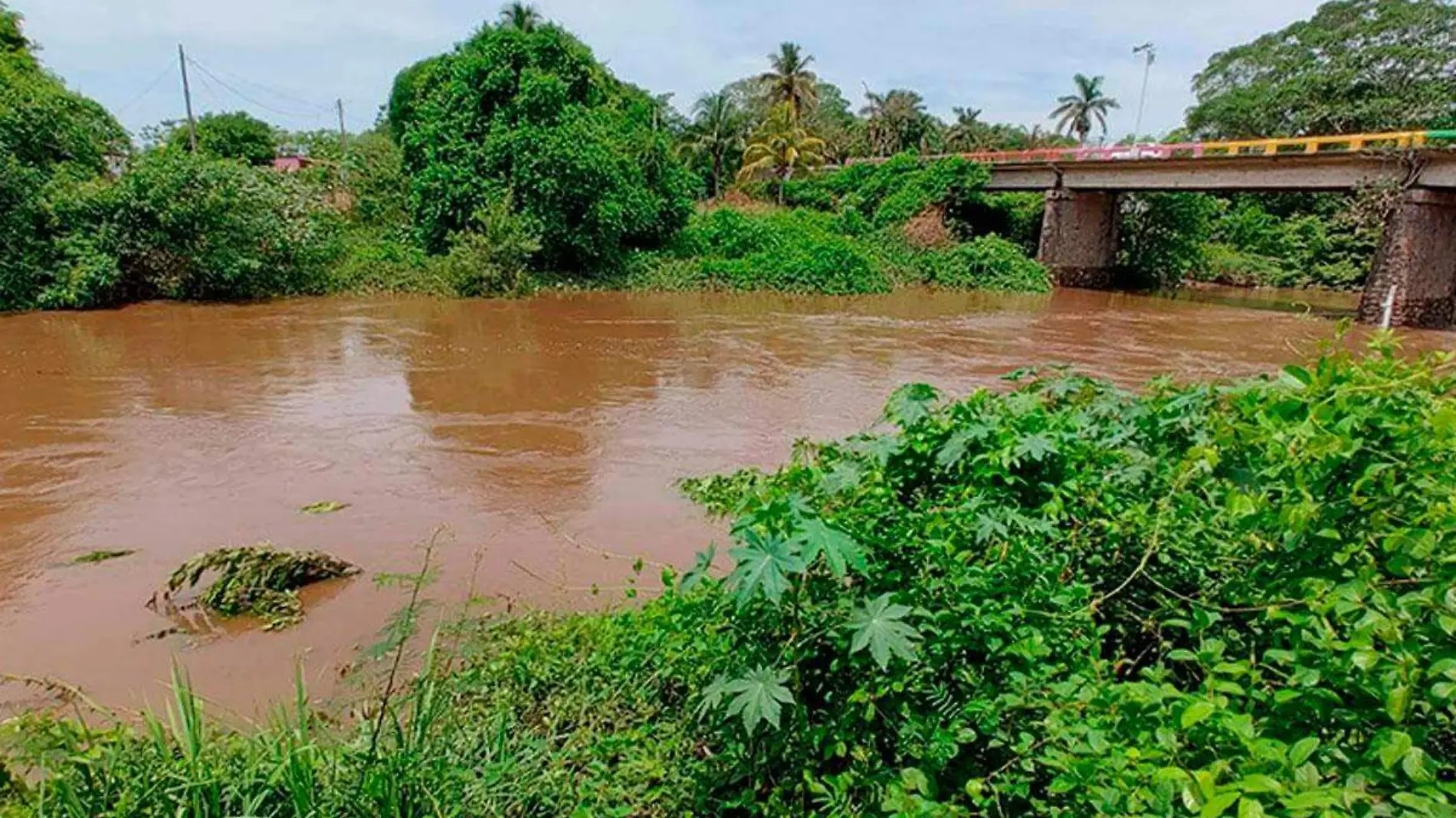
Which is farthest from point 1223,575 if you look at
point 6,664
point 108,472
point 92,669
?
point 108,472

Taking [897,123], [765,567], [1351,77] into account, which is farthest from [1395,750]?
[897,123]

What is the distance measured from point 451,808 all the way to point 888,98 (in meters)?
47.3

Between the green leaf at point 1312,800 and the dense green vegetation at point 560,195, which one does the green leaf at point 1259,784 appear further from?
the dense green vegetation at point 560,195

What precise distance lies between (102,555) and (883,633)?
5.00 m

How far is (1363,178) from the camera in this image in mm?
16688

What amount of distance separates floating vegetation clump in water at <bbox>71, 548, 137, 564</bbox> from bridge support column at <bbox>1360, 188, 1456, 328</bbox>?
794 inches

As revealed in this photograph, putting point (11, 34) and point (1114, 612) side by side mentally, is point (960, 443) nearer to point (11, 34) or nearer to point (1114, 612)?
point (1114, 612)

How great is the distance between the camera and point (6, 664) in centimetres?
354

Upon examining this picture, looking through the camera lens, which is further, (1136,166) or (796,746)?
(1136,166)

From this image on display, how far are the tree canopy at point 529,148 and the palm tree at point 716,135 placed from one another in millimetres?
14728

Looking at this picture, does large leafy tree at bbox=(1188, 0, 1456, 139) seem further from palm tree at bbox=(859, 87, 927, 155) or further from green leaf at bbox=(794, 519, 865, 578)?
green leaf at bbox=(794, 519, 865, 578)

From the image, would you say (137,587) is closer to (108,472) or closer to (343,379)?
(108,472)

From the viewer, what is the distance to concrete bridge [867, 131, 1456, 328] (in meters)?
15.8

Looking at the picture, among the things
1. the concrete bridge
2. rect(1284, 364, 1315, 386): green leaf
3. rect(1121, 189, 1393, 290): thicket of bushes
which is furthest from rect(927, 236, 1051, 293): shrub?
rect(1284, 364, 1315, 386): green leaf
